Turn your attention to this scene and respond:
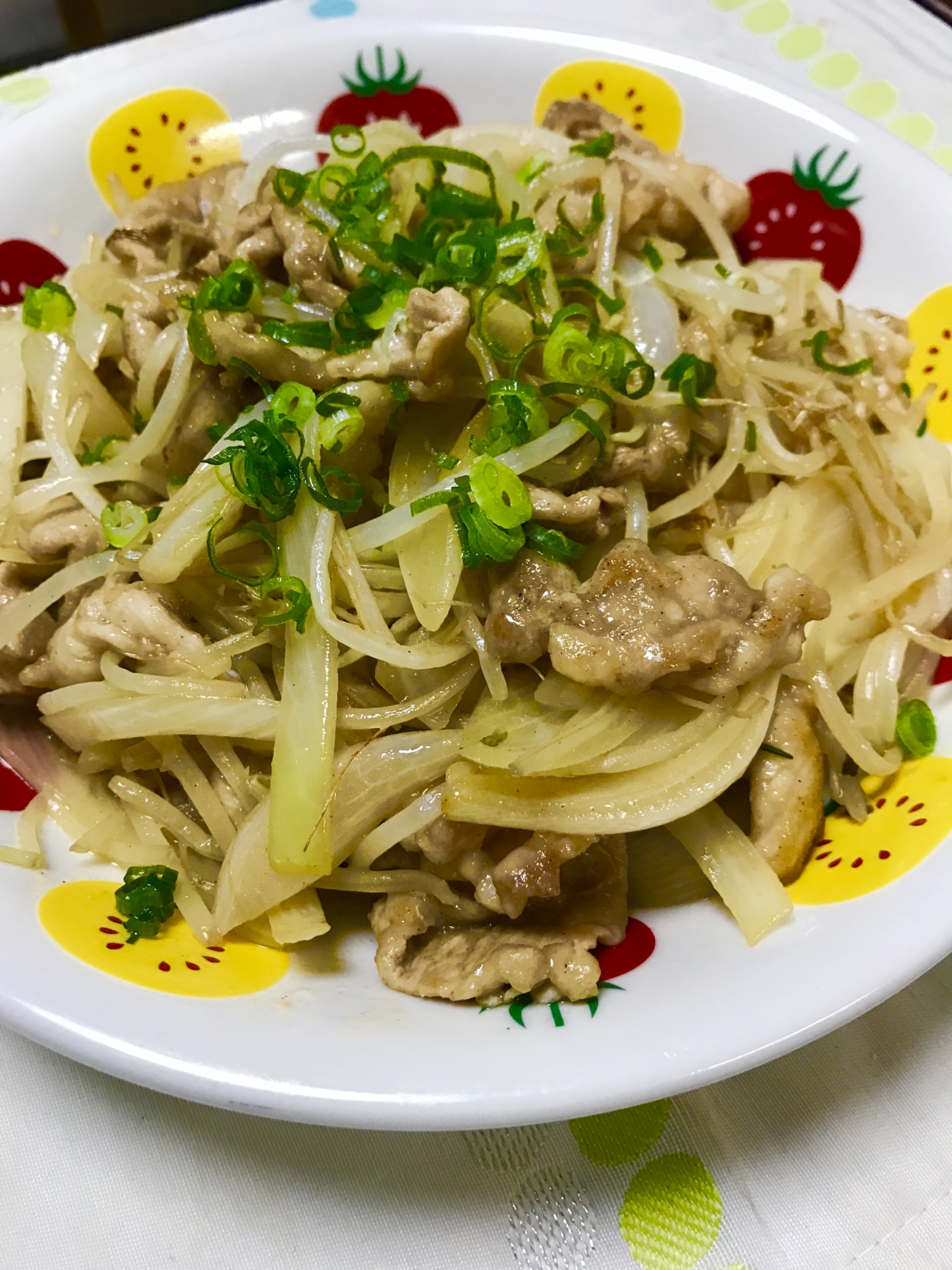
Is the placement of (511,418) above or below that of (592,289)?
below

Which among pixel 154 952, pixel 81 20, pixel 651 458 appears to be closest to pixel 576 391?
pixel 651 458

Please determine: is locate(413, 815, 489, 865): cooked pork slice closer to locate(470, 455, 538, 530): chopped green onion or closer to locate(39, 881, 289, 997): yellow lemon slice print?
locate(39, 881, 289, 997): yellow lemon slice print

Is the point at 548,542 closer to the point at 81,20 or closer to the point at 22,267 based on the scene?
the point at 22,267

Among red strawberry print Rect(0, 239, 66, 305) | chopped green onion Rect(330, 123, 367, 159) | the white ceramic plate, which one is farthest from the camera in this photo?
red strawberry print Rect(0, 239, 66, 305)

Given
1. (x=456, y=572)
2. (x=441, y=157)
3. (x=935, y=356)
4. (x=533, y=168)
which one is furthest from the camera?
(x=935, y=356)

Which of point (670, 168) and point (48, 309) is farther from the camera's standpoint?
point (670, 168)

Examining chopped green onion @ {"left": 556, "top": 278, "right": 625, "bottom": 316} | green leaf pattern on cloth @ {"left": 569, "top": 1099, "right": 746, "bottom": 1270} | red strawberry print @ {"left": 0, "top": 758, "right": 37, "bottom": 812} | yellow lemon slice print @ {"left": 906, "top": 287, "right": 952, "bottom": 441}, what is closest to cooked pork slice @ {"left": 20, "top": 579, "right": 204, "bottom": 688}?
red strawberry print @ {"left": 0, "top": 758, "right": 37, "bottom": 812}

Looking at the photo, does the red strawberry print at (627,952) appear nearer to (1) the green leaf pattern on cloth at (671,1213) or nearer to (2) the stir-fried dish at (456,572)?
(2) the stir-fried dish at (456,572)

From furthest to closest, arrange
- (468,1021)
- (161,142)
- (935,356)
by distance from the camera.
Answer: (161,142)
(935,356)
(468,1021)

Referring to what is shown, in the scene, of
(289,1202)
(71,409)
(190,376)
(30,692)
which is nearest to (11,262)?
(71,409)
